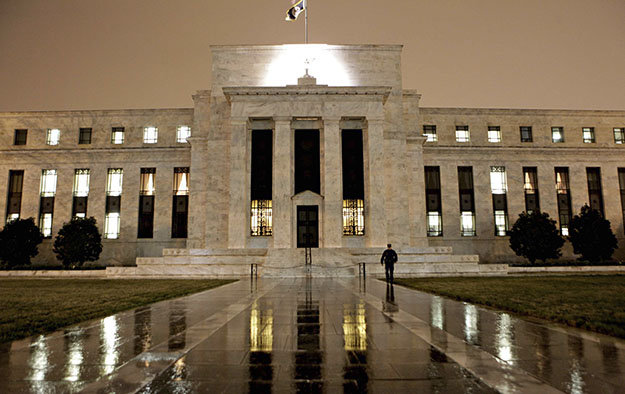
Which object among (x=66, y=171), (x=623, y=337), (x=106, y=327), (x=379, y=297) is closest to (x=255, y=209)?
(x=66, y=171)

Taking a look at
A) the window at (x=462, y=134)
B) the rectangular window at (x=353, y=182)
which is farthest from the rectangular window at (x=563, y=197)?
the rectangular window at (x=353, y=182)

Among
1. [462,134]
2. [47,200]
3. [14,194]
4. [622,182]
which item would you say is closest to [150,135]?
[47,200]

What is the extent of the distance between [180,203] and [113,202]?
7626 mm

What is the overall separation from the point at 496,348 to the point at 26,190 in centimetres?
5299

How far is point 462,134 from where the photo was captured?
47656 mm

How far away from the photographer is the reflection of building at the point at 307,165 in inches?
1518

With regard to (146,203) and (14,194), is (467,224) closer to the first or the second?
(146,203)

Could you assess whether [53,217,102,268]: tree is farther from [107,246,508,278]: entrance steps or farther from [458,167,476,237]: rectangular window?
[458,167,476,237]: rectangular window

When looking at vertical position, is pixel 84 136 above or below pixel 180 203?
above

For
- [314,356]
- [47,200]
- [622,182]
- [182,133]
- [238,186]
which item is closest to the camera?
[314,356]

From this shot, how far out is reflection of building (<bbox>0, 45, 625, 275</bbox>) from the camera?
127 ft

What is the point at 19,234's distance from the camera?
37000 millimetres

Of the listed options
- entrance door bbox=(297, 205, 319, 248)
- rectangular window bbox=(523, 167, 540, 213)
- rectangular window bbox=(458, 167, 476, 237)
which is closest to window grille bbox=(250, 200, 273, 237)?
entrance door bbox=(297, 205, 319, 248)

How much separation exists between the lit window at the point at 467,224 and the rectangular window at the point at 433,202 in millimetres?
2409
